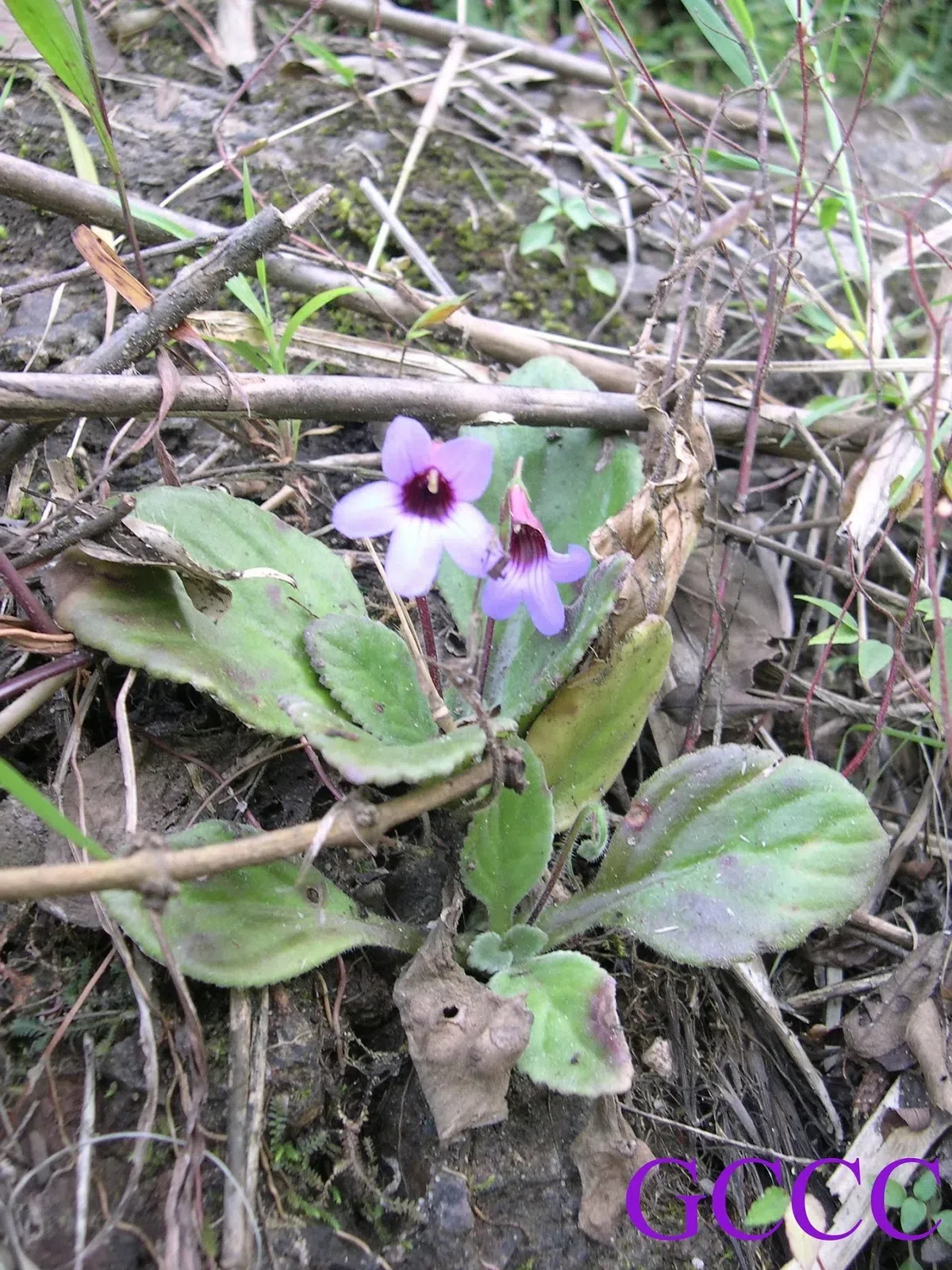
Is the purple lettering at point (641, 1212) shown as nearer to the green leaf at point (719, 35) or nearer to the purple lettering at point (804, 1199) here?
the purple lettering at point (804, 1199)

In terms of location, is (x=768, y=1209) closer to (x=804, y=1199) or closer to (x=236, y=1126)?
(x=804, y=1199)

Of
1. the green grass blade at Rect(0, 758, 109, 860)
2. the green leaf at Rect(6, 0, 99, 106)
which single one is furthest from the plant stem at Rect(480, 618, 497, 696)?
the green leaf at Rect(6, 0, 99, 106)

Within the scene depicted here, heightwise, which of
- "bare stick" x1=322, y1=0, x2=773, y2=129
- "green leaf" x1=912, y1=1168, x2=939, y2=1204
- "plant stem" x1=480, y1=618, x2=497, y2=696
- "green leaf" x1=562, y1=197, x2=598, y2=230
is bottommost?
"green leaf" x1=912, y1=1168, x2=939, y2=1204

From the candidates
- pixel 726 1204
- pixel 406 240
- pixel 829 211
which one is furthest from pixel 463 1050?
pixel 829 211

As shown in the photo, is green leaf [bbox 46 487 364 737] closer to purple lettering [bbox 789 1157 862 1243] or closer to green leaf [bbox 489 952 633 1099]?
green leaf [bbox 489 952 633 1099]

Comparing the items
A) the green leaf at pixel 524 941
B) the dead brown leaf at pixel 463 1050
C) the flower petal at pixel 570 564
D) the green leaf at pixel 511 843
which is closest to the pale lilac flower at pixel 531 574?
the flower petal at pixel 570 564

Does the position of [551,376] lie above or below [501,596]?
above
